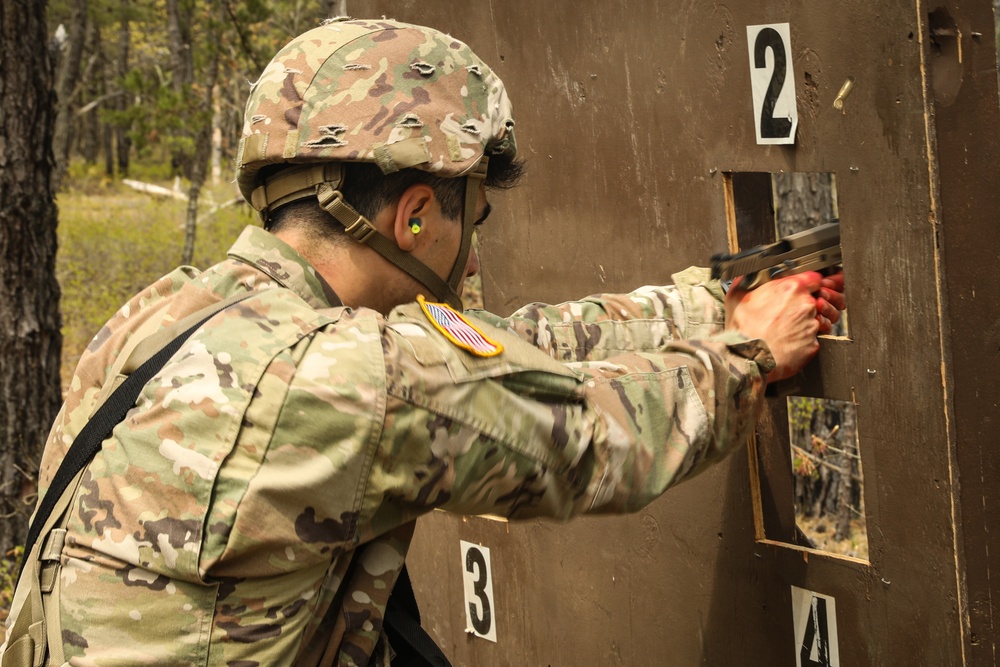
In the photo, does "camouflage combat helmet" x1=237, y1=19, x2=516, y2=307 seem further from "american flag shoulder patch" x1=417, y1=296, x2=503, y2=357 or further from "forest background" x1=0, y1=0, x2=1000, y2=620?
"forest background" x1=0, y1=0, x2=1000, y2=620

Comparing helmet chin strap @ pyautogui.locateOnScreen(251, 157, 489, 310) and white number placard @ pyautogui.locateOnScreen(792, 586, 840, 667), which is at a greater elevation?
helmet chin strap @ pyautogui.locateOnScreen(251, 157, 489, 310)

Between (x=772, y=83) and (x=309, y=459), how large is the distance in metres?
1.23

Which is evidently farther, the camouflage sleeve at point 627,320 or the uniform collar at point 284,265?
the camouflage sleeve at point 627,320

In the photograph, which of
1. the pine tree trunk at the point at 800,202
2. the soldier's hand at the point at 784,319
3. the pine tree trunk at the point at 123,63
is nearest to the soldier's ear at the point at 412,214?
the soldier's hand at the point at 784,319

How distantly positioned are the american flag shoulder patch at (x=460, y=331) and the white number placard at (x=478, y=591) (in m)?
1.50

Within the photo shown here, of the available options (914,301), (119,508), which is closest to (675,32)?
(914,301)

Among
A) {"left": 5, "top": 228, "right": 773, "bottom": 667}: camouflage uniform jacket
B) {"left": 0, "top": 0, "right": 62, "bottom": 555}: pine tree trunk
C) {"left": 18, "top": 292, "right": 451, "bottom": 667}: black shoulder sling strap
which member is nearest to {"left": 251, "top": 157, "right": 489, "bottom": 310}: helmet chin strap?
{"left": 5, "top": 228, "right": 773, "bottom": 667}: camouflage uniform jacket

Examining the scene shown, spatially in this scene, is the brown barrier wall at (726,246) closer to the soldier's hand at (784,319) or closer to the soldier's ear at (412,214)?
the soldier's hand at (784,319)

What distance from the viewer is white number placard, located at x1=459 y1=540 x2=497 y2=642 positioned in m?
3.15

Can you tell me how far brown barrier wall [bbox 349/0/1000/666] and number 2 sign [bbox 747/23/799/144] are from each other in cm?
2

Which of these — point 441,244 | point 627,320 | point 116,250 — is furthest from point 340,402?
point 116,250

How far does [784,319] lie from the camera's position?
196 centimetres

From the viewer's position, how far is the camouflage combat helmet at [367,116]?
5.93ft

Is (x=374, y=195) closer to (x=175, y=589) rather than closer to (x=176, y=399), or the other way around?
(x=176, y=399)
